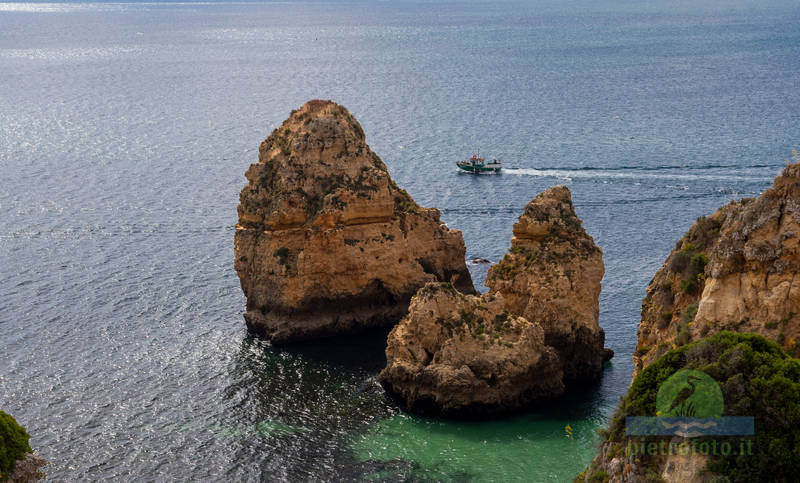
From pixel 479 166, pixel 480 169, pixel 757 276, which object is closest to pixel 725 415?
pixel 757 276

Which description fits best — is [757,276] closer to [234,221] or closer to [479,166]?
[234,221]

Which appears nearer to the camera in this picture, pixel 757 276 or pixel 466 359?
pixel 757 276

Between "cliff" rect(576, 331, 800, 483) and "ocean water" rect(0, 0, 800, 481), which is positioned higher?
"cliff" rect(576, 331, 800, 483)

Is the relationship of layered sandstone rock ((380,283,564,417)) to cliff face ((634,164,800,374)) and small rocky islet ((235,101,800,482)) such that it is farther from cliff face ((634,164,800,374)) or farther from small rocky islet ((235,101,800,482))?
cliff face ((634,164,800,374))

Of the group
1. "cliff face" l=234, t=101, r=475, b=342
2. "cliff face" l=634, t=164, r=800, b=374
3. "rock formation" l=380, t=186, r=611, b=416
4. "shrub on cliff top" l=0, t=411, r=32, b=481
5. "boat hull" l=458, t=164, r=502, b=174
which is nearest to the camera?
"cliff face" l=634, t=164, r=800, b=374

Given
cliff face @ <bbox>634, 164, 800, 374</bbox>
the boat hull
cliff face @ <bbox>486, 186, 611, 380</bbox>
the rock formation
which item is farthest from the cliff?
the boat hull

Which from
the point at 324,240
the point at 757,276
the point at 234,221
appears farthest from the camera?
the point at 234,221

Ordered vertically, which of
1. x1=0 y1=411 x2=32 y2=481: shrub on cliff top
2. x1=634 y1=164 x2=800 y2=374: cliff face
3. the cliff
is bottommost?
x1=0 y1=411 x2=32 y2=481: shrub on cliff top
